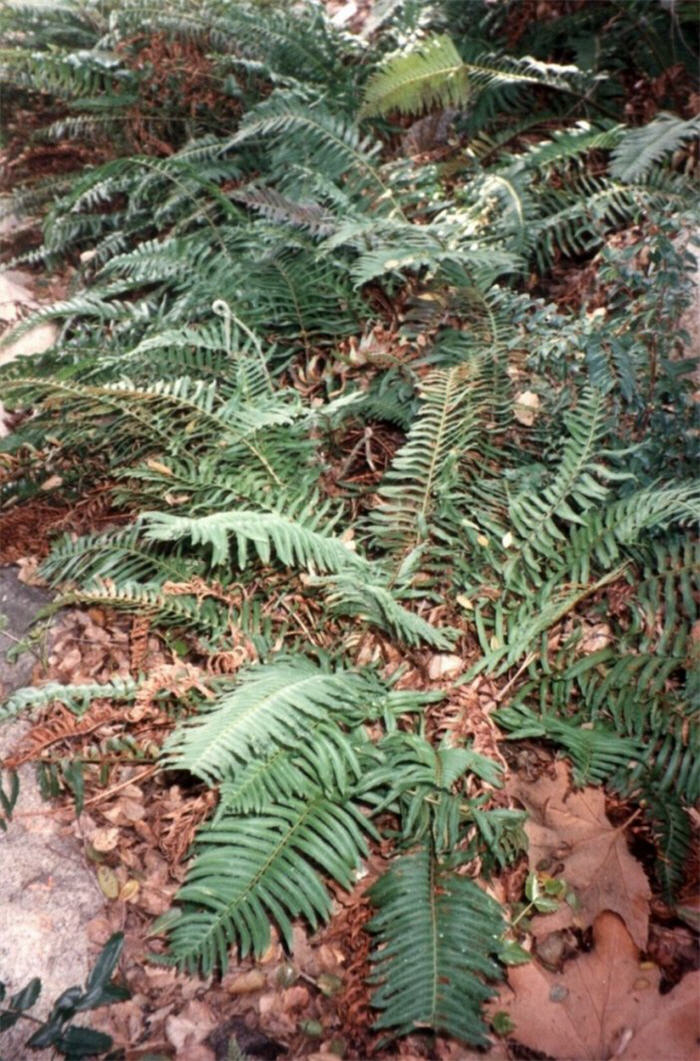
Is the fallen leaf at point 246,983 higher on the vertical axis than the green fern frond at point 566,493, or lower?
lower

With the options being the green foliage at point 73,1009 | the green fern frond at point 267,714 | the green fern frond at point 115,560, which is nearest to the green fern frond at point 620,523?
the green fern frond at point 267,714

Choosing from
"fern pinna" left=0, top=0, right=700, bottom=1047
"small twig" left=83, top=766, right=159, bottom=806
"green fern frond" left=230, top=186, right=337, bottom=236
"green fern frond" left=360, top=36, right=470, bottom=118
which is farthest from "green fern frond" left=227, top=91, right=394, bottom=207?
"small twig" left=83, top=766, right=159, bottom=806

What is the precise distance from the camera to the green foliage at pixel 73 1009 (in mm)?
1790

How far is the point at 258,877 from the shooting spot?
1.92 meters

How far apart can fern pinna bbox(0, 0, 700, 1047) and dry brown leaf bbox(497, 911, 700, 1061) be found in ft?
0.36

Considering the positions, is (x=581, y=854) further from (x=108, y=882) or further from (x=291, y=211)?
(x=291, y=211)

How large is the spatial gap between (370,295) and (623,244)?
102 centimetres

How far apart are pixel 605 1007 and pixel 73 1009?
115cm

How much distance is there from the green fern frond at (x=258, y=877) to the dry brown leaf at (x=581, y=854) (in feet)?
1.52

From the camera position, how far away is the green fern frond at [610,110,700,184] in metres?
3.11

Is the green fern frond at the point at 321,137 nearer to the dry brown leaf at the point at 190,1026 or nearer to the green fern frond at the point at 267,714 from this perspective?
the green fern frond at the point at 267,714

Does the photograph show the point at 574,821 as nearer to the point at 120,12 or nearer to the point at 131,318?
the point at 131,318

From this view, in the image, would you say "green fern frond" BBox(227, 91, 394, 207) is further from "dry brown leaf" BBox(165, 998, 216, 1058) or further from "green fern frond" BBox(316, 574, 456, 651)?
"dry brown leaf" BBox(165, 998, 216, 1058)

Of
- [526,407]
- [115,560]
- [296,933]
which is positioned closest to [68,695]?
[115,560]
